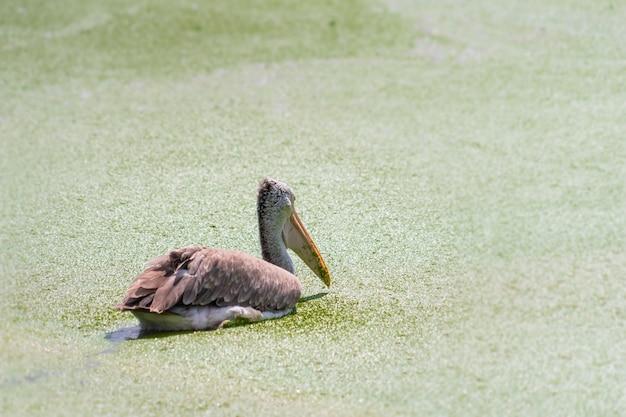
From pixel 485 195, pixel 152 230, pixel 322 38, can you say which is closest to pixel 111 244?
pixel 152 230

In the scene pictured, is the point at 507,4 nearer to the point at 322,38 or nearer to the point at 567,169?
the point at 322,38

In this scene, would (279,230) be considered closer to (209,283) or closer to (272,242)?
(272,242)

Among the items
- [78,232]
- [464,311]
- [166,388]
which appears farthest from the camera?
[78,232]

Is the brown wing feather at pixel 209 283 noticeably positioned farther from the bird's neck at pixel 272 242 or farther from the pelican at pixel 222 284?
the bird's neck at pixel 272 242

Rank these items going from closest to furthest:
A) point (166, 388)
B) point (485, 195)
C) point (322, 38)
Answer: point (166, 388), point (485, 195), point (322, 38)

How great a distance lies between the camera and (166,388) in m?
2.71

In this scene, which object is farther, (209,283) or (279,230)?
(279,230)

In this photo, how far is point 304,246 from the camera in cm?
359

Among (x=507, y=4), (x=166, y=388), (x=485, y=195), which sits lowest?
(x=166, y=388)

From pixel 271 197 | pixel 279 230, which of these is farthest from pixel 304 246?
pixel 271 197

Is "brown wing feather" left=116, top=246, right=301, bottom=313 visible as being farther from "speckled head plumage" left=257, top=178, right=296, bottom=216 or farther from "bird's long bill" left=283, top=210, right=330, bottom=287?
"speckled head plumage" left=257, top=178, right=296, bottom=216

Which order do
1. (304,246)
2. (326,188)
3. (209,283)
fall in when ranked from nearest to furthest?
(209,283), (304,246), (326,188)

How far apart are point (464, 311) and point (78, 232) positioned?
5.98 feet

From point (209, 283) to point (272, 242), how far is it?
0.50m
